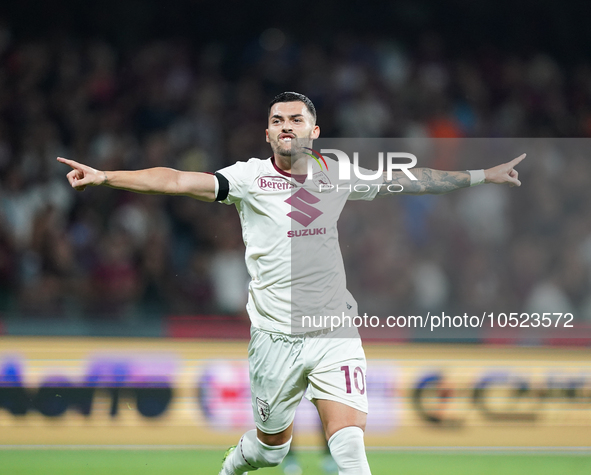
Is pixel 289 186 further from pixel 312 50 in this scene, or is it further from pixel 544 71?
pixel 544 71

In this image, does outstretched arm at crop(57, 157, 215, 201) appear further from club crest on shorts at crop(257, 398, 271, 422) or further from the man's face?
club crest on shorts at crop(257, 398, 271, 422)

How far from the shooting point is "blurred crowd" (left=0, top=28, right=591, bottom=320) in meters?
5.95

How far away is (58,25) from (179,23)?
1.42 meters

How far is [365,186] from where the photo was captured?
3.94 metres

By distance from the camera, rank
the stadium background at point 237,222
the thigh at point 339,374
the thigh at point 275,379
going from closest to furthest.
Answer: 1. the thigh at point 339,374
2. the thigh at point 275,379
3. the stadium background at point 237,222

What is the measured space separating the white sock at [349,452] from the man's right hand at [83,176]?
1.68m

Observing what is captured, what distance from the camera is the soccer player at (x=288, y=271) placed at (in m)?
3.59

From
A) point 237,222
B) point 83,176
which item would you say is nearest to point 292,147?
point 83,176

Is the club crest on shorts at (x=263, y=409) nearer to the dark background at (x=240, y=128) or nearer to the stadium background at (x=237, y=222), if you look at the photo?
the stadium background at (x=237, y=222)

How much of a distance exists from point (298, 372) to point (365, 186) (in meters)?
1.08

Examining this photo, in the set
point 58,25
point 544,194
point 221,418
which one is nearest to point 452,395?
point 221,418

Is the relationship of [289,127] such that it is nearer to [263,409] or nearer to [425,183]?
[425,183]

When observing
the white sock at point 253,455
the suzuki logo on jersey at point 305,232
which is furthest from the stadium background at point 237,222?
the suzuki logo on jersey at point 305,232

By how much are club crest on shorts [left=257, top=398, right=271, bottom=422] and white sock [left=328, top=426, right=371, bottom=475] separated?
503 mm
